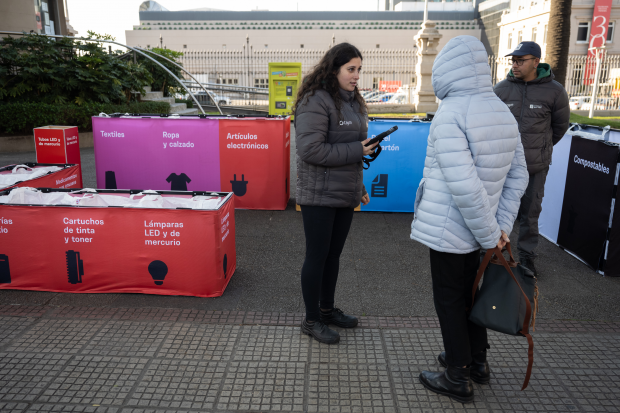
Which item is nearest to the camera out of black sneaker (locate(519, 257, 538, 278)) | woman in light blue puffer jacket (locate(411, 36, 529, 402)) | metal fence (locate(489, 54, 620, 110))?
woman in light blue puffer jacket (locate(411, 36, 529, 402))

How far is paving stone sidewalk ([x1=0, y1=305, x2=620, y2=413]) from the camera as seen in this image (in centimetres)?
277

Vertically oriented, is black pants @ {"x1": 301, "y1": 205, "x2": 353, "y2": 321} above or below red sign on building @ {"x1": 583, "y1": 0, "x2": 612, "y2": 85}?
below

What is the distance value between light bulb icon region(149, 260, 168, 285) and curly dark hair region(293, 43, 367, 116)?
1.87m

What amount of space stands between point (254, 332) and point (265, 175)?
336cm

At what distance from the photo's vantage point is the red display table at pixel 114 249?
395 centimetres

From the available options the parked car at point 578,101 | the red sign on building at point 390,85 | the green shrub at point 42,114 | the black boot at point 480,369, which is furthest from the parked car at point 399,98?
the black boot at point 480,369

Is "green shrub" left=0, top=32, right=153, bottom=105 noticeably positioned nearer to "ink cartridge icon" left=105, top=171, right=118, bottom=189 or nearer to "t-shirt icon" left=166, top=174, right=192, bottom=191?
"ink cartridge icon" left=105, top=171, right=118, bottom=189

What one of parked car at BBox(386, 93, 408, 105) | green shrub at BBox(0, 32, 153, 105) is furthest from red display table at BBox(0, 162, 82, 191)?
parked car at BBox(386, 93, 408, 105)

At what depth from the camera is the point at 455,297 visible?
2.72 meters

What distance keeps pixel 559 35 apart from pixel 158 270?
1049cm

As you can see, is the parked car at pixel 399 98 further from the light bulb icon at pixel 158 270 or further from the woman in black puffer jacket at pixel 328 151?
the woman in black puffer jacket at pixel 328 151

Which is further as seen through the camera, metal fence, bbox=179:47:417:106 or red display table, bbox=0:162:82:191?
metal fence, bbox=179:47:417:106

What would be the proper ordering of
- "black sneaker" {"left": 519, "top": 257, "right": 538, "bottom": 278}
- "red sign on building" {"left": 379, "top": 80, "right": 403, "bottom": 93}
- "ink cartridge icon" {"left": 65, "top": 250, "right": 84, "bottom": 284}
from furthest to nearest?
"red sign on building" {"left": 379, "top": 80, "right": 403, "bottom": 93} < "black sneaker" {"left": 519, "top": 257, "right": 538, "bottom": 278} < "ink cartridge icon" {"left": 65, "top": 250, "right": 84, "bottom": 284}

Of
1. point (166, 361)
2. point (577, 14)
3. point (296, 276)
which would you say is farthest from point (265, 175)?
point (577, 14)
